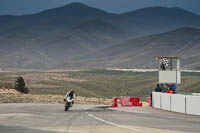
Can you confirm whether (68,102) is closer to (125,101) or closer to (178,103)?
(178,103)

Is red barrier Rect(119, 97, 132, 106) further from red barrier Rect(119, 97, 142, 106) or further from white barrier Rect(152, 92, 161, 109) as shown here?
white barrier Rect(152, 92, 161, 109)

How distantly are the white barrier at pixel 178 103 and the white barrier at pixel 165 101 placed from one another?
2.26 ft

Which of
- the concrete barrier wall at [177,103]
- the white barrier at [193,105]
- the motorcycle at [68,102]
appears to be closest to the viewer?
the white barrier at [193,105]

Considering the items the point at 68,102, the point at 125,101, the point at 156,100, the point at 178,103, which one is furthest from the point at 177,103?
the point at 125,101

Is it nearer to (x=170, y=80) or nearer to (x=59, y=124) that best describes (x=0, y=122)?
(x=59, y=124)

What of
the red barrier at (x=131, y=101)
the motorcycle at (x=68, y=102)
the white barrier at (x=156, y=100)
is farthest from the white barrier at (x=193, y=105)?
the red barrier at (x=131, y=101)

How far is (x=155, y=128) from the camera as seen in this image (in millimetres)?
19500

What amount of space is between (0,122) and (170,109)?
12669mm

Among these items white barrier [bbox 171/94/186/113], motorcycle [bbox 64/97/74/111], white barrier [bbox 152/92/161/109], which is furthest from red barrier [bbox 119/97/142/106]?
white barrier [bbox 171/94/186/113]

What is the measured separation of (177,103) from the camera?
96.2ft

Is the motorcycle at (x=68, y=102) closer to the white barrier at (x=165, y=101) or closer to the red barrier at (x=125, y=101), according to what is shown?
the white barrier at (x=165, y=101)

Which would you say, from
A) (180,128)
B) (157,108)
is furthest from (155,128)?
(157,108)

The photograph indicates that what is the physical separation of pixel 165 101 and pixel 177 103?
2.20m

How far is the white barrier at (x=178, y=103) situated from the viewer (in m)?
28.4
